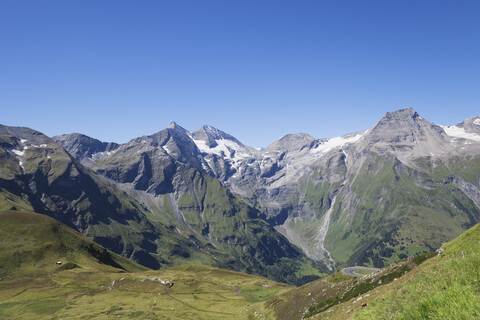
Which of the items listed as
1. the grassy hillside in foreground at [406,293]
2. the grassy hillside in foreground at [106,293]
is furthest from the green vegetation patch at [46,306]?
the grassy hillside in foreground at [406,293]

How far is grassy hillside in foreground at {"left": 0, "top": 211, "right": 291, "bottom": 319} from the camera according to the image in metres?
112

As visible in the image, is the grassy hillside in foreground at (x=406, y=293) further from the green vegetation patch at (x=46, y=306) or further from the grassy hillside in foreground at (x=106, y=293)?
the green vegetation patch at (x=46, y=306)

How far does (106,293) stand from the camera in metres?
144

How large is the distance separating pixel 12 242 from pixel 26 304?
327 feet

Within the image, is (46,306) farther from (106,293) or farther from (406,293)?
(406,293)

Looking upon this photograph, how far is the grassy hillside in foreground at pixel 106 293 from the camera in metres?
112

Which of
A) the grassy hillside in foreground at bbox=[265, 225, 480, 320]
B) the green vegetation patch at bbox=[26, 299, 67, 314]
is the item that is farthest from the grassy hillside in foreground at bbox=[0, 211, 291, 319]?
the grassy hillside in foreground at bbox=[265, 225, 480, 320]

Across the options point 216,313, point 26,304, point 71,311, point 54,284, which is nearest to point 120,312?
point 71,311

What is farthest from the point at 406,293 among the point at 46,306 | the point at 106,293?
the point at 106,293

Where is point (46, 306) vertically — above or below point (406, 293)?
below

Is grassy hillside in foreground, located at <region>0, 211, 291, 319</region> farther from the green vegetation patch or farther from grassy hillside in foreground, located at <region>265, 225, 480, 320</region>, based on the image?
grassy hillside in foreground, located at <region>265, 225, 480, 320</region>

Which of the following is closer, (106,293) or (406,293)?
(406,293)

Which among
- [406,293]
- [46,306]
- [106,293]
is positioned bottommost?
[106,293]

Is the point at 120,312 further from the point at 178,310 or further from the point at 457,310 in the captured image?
the point at 457,310
